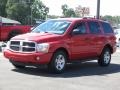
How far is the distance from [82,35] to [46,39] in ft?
5.94

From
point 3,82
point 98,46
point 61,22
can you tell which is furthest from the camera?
point 98,46

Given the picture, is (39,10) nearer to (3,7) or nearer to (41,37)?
(3,7)

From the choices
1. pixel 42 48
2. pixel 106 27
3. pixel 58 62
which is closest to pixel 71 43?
pixel 58 62

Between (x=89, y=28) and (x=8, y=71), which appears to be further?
(x=89, y=28)

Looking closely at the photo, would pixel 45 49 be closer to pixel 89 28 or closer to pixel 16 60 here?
pixel 16 60

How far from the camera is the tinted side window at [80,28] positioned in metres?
13.6

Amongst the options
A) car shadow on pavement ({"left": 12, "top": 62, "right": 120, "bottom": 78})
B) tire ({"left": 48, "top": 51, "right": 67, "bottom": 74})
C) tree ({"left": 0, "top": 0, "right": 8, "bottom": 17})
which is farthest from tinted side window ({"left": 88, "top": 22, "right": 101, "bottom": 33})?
tree ({"left": 0, "top": 0, "right": 8, "bottom": 17})

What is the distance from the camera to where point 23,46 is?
1255 centimetres

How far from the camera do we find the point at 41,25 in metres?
14.2

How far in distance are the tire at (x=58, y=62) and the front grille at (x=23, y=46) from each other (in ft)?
2.37

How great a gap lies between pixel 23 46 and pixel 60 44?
45.0 inches

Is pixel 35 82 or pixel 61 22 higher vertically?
pixel 61 22

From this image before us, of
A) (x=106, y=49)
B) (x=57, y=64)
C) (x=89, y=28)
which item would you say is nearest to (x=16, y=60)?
(x=57, y=64)

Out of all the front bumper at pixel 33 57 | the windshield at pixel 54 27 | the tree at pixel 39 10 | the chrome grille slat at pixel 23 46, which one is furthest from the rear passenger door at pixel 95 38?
the tree at pixel 39 10
